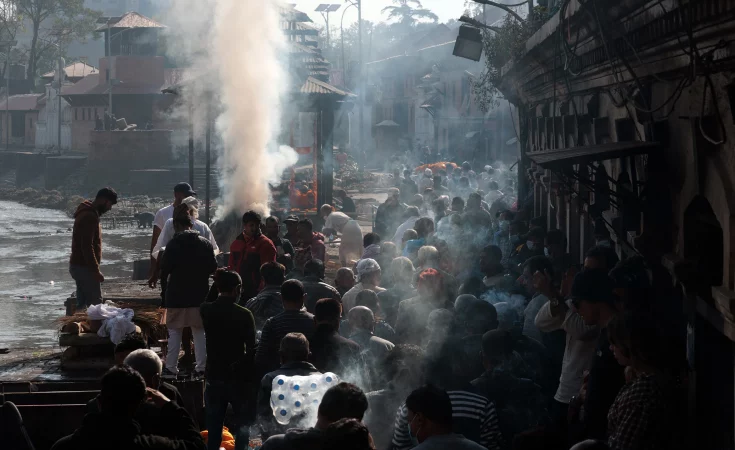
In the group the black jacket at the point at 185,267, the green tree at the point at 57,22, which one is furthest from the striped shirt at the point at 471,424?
the green tree at the point at 57,22

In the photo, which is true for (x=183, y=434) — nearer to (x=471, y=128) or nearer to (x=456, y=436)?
(x=456, y=436)

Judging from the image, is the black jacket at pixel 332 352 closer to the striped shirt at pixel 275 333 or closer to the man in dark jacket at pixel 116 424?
the striped shirt at pixel 275 333

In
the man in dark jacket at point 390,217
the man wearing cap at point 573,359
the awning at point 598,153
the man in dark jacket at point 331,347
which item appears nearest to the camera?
the man wearing cap at point 573,359

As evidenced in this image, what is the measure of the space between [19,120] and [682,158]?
69.7m

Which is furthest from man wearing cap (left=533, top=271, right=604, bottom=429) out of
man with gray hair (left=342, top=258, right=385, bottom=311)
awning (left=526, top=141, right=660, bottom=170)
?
man with gray hair (left=342, top=258, right=385, bottom=311)

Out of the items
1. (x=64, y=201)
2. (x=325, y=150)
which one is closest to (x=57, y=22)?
(x=64, y=201)

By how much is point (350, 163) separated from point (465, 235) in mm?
39311

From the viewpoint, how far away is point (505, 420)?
18.2 feet

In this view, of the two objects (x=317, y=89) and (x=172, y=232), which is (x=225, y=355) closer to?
(x=172, y=232)

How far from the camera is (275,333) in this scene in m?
6.88

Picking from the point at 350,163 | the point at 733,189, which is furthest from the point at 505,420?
the point at 350,163

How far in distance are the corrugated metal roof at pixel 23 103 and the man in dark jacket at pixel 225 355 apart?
63.9 meters

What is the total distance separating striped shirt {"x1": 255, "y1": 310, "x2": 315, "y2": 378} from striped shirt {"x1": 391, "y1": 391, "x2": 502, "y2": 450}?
1.97 meters

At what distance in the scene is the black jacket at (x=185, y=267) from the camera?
8.28m
